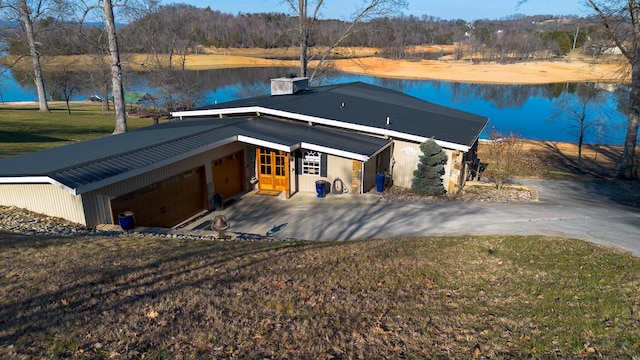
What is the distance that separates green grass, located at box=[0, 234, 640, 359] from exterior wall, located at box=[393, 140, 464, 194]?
7448 millimetres

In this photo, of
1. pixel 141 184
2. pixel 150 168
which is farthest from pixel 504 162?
pixel 141 184

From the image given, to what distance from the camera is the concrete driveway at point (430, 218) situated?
12.1 metres

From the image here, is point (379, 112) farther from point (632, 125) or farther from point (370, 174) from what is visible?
point (632, 125)

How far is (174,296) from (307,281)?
237 cm

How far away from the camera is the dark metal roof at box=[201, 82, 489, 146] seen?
18.0 m

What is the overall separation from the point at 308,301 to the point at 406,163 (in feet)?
Result: 39.9

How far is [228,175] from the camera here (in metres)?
16.9

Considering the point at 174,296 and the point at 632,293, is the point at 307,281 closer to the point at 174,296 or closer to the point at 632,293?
the point at 174,296

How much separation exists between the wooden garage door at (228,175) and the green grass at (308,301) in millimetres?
6553

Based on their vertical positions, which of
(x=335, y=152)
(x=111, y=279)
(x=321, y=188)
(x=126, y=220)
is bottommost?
(x=321, y=188)

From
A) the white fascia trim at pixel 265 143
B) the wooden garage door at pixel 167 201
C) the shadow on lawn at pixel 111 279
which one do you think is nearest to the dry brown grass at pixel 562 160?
the white fascia trim at pixel 265 143

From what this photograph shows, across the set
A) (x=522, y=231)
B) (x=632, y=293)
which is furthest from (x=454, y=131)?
(x=632, y=293)

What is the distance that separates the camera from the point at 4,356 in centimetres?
494

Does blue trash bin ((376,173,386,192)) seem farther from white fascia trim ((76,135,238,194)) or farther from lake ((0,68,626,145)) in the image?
lake ((0,68,626,145))
